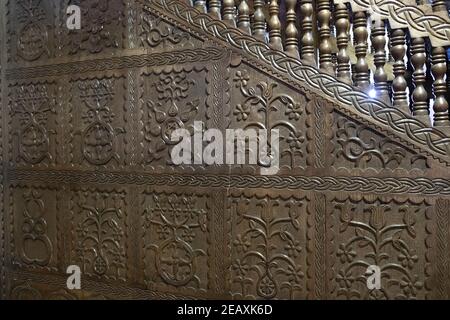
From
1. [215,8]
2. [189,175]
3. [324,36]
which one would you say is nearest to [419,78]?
[324,36]

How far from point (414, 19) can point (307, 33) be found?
431 millimetres

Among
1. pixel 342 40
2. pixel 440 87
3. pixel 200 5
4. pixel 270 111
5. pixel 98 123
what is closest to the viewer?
pixel 440 87

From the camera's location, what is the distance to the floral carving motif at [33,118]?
7.59 ft

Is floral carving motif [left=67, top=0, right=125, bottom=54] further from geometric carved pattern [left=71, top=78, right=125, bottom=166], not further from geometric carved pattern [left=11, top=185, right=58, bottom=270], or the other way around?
geometric carved pattern [left=11, top=185, right=58, bottom=270]

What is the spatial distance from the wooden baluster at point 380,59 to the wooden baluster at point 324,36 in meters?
0.19

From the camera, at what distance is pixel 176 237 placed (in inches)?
79.8

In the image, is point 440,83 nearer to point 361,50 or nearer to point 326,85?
point 361,50

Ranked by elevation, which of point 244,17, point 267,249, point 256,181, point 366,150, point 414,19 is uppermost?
point 244,17

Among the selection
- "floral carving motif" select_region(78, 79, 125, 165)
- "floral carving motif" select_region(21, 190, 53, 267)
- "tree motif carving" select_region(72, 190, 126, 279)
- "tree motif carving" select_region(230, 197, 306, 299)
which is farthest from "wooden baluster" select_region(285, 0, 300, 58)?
"floral carving motif" select_region(21, 190, 53, 267)

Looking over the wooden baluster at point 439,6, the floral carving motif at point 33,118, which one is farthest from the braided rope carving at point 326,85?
the floral carving motif at point 33,118

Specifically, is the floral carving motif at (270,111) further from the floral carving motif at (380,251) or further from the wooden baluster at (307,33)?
the floral carving motif at (380,251)

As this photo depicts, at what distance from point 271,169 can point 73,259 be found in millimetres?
1232

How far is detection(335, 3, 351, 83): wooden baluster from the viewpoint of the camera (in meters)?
1.75

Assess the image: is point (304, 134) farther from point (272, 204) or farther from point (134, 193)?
point (134, 193)
